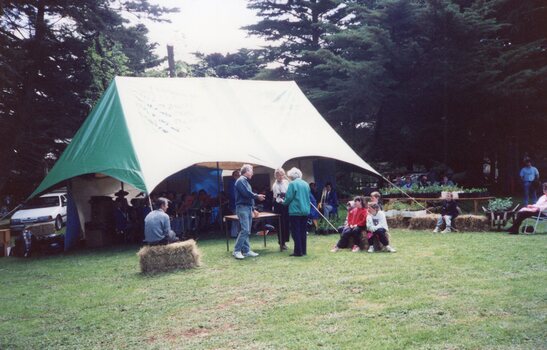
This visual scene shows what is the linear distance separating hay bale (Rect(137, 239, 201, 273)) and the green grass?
0.26 m

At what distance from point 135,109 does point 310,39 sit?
16.3 m

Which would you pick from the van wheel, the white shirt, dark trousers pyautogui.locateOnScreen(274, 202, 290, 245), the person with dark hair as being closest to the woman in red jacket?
dark trousers pyautogui.locateOnScreen(274, 202, 290, 245)

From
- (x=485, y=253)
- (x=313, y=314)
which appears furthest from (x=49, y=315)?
(x=485, y=253)

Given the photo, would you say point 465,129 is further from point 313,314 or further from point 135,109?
point 313,314

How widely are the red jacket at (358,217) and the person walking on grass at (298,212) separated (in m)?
1.05

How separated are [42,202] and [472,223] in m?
16.4

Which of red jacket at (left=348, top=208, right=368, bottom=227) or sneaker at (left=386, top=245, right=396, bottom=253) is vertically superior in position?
red jacket at (left=348, top=208, right=368, bottom=227)

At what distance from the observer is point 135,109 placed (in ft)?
39.4

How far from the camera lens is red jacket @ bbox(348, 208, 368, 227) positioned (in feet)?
31.3

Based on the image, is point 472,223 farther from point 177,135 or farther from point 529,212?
point 177,135

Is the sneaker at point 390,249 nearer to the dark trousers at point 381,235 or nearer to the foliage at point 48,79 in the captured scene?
the dark trousers at point 381,235

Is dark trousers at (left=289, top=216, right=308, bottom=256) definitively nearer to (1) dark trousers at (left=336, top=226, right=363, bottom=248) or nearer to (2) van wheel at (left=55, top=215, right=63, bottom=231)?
(1) dark trousers at (left=336, top=226, right=363, bottom=248)

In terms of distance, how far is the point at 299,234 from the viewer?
908 cm

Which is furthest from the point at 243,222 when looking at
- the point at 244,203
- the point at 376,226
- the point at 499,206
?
the point at 499,206
